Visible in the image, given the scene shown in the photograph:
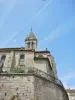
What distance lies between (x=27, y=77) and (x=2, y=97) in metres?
4.24

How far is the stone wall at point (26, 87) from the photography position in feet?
66.6

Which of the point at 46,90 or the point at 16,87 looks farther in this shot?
the point at 46,90

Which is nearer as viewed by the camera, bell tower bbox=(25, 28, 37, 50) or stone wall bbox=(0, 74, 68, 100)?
stone wall bbox=(0, 74, 68, 100)

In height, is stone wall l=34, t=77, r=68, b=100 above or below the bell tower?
below

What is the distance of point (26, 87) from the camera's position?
20.9 meters

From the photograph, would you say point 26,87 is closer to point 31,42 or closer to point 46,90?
point 46,90

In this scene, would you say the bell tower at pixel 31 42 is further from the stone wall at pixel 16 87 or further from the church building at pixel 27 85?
the stone wall at pixel 16 87

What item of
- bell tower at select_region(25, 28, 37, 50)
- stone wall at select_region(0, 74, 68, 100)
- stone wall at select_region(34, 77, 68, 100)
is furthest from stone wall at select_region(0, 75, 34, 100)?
bell tower at select_region(25, 28, 37, 50)

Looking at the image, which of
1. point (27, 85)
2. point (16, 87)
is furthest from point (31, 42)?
point (16, 87)

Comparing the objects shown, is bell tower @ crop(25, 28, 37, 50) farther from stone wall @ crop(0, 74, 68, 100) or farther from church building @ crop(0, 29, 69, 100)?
stone wall @ crop(0, 74, 68, 100)

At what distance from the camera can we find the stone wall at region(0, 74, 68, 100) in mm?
20312

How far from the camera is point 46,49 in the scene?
3666 centimetres

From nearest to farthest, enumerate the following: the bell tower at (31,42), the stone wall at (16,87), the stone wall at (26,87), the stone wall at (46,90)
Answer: the stone wall at (16,87)
the stone wall at (26,87)
the stone wall at (46,90)
the bell tower at (31,42)

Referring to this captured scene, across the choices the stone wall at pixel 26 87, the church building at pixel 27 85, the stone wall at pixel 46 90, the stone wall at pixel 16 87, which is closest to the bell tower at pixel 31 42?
the church building at pixel 27 85
